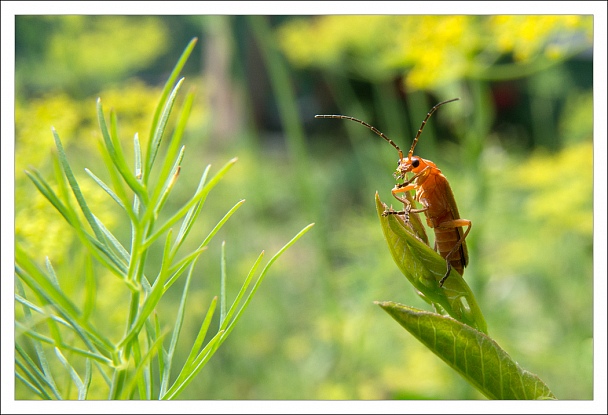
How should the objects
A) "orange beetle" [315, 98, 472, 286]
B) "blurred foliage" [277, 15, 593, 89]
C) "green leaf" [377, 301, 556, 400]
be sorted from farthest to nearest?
1. "blurred foliage" [277, 15, 593, 89]
2. "orange beetle" [315, 98, 472, 286]
3. "green leaf" [377, 301, 556, 400]

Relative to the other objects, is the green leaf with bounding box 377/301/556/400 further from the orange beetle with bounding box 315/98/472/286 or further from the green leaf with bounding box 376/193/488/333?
the orange beetle with bounding box 315/98/472/286

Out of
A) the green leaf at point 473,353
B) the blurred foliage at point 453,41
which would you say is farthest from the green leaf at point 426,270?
the blurred foliage at point 453,41

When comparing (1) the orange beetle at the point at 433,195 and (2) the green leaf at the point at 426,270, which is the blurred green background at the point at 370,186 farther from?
(2) the green leaf at the point at 426,270

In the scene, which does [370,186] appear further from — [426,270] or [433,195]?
[426,270]

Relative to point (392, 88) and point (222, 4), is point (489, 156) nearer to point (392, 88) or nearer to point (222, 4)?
point (222, 4)

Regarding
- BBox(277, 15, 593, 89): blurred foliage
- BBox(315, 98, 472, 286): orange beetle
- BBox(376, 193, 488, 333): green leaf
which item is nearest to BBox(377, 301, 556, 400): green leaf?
BBox(376, 193, 488, 333): green leaf

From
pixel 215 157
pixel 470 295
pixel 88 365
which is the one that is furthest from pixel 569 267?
pixel 88 365
